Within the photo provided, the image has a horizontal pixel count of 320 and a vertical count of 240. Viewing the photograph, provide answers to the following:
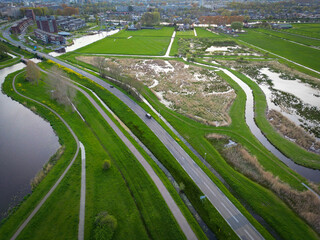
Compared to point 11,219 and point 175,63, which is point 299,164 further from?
point 175,63

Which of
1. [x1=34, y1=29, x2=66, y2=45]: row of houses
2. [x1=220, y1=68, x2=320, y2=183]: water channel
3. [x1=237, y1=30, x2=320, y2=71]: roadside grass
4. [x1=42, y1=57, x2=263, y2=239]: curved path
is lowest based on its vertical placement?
[x1=220, y1=68, x2=320, y2=183]: water channel

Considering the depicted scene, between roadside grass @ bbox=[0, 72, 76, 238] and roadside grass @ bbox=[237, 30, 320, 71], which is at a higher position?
roadside grass @ bbox=[237, 30, 320, 71]

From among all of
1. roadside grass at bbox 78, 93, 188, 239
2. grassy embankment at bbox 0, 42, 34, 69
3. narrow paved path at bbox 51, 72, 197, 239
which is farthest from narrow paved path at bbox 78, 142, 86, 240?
grassy embankment at bbox 0, 42, 34, 69

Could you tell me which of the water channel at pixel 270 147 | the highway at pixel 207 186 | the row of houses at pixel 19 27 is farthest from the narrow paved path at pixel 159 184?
the row of houses at pixel 19 27

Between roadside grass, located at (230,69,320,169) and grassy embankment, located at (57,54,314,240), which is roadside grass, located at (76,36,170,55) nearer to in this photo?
roadside grass, located at (230,69,320,169)

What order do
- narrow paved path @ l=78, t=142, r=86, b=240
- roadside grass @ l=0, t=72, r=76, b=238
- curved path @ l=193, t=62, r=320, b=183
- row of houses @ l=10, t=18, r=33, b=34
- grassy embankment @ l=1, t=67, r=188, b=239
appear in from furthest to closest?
row of houses @ l=10, t=18, r=33, b=34 → curved path @ l=193, t=62, r=320, b=183 → roadside grass @ l=0, t=72, r=76, b=238 → grassy embankment @ l=1, t=67, r=188, b=239 → narrow paved path @ l=78, t=142, r=86, b=240

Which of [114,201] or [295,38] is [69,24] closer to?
[295,38]

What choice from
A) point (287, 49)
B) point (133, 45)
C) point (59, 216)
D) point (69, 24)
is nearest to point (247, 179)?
point (59, 216)
